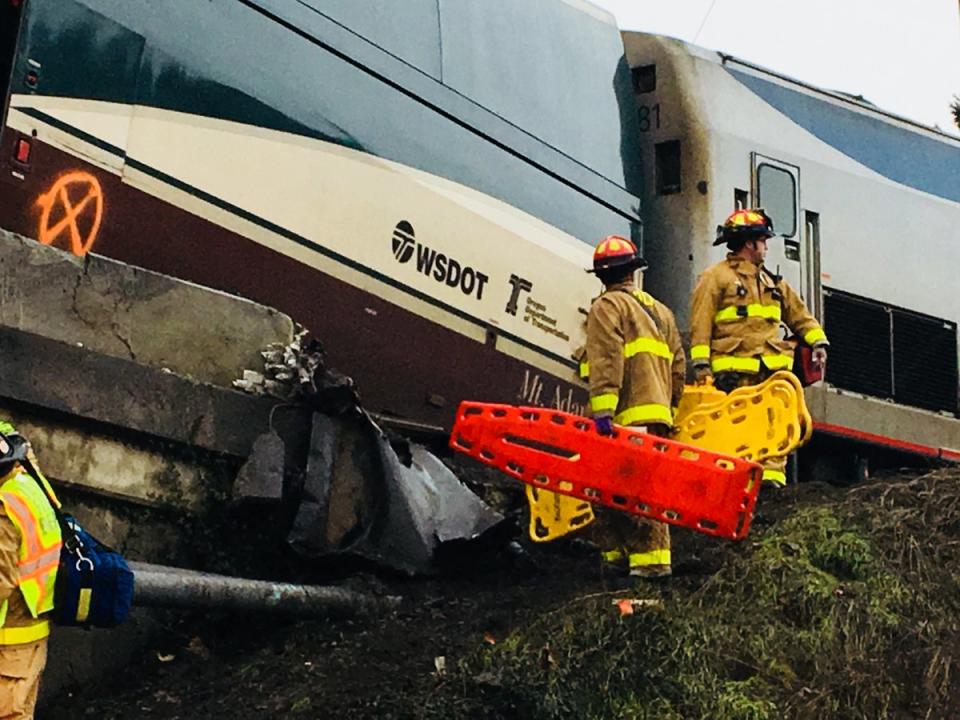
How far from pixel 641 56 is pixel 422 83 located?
249 centimetres

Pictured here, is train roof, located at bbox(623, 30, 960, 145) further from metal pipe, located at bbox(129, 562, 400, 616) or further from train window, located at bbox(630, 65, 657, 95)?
metal pipe, located at bbox(129, 562, 400, 616)

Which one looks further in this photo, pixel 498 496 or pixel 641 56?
pixel 641 56

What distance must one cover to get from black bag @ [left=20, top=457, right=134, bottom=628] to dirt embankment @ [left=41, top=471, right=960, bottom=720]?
0.76m

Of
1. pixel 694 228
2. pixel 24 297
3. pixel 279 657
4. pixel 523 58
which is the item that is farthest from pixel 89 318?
pixel 694 228

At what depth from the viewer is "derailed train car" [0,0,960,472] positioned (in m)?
6.37

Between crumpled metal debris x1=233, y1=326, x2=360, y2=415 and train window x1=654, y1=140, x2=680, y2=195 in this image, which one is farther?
train window x1=654, y1=140, x2=680, y2=195

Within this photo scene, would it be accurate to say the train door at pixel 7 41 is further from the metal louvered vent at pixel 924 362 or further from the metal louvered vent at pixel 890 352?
the metal louvered vent at pixel 924 362

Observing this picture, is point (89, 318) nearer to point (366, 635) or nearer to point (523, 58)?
point (366, 635)

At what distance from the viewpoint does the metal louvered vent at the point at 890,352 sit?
400 inches

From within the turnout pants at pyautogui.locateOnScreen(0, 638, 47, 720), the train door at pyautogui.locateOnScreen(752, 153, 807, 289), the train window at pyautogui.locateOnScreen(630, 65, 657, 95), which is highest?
the train window at pyautogui.locateOnScreen(630, 65, 657, 95)

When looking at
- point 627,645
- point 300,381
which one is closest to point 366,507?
point 300,381

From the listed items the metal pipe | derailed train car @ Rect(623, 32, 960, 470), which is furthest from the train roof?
the metal pipe

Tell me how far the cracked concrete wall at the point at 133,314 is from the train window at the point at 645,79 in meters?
3.88

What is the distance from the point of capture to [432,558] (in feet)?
21.8
